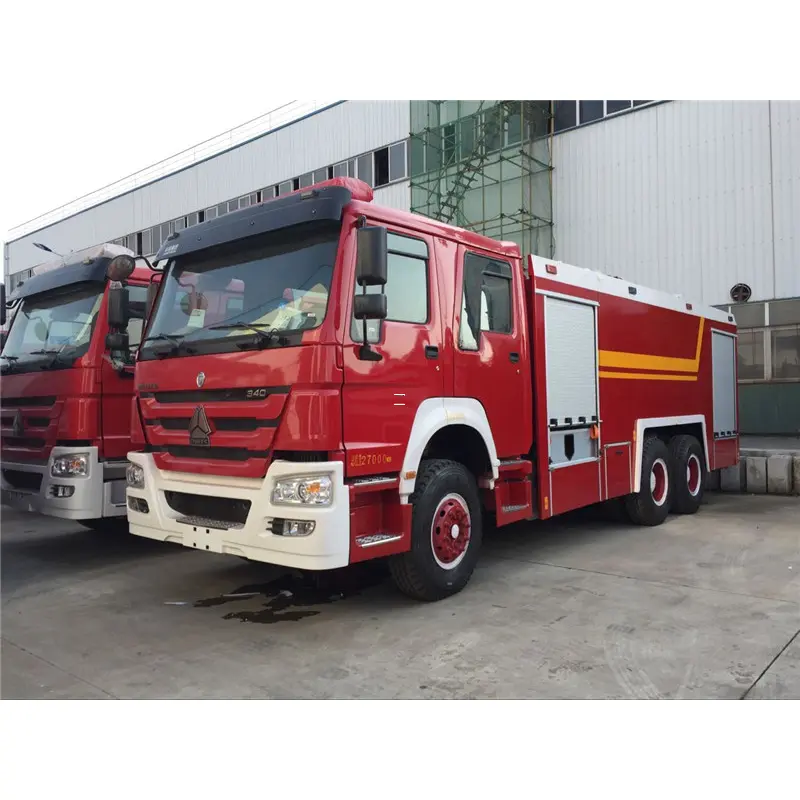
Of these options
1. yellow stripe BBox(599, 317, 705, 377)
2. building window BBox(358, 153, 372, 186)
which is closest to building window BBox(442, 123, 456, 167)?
building window BBox(358, 153, 372, 186)

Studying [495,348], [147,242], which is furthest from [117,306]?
[147,242]

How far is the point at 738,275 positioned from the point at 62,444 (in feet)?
42.6

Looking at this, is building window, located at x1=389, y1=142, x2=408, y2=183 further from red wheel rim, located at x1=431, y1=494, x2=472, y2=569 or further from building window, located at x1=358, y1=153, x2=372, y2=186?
red wheel rim, located at x1=431, y1=494, x2=472, y2=569

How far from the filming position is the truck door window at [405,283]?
4.55 meters

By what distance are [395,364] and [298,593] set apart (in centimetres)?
205

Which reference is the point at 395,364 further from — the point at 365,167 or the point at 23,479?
the point at 365,167

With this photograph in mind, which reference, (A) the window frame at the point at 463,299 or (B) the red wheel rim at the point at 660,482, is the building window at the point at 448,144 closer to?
(B) the red wheel rim at the point at 660,482

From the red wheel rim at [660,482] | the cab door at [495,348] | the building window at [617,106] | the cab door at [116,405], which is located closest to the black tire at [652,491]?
the red wheel rim at [660,482]

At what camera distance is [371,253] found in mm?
4082

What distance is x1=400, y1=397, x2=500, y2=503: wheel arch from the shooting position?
4.57m

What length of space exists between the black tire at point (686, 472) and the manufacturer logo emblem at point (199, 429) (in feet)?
19.2

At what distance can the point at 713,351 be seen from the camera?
9211 mm

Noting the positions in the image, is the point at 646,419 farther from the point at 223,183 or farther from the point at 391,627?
the point at 223,183

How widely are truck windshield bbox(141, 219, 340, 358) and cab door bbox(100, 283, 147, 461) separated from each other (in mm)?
1343
